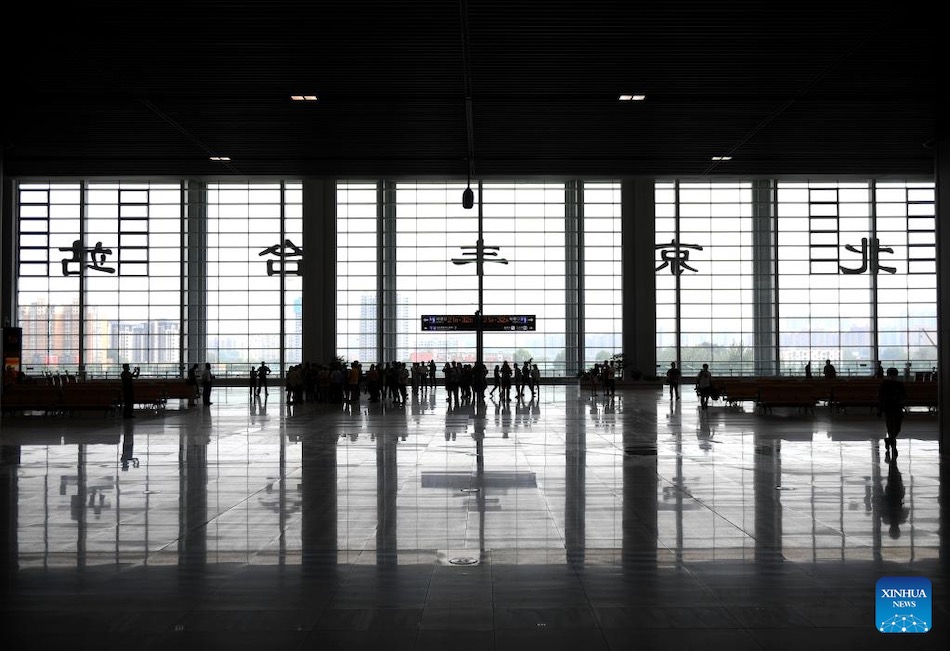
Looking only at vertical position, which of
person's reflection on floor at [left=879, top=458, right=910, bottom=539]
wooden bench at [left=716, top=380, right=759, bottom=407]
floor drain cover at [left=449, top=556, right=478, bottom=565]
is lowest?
person's reflection on floor at [left=879, top=458, right=910, bottom=539]

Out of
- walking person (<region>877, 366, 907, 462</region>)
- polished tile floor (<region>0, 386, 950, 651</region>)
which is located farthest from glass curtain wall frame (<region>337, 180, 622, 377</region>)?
walking person (<region>877, 366, 907, 462</region>)

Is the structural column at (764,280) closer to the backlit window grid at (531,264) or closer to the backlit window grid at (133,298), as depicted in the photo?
the backlit window grid at (531,264)

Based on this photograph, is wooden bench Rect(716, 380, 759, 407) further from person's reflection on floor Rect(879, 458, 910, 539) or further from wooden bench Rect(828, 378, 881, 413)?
person's reflection on floor Rect(879, 458, 910, 539)

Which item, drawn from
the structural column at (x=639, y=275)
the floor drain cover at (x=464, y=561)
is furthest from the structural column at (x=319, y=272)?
the floor drain cover at (x=464, y=561)

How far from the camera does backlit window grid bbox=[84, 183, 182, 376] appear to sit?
43656 millimetres

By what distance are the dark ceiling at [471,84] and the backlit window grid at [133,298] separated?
26.1m

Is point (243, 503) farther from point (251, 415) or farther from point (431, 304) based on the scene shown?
point (431, 304)

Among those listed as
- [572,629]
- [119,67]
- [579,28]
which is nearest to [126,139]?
[119,67]

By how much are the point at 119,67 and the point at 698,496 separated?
9659 millimetres

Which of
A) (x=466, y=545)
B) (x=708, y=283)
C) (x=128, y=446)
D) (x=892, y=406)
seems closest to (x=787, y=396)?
(x=892, y=406)

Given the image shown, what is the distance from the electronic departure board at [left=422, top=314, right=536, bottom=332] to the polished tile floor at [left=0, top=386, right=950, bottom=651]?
18908 millimetres

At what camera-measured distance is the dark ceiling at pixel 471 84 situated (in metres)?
9.84

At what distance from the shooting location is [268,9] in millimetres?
9578

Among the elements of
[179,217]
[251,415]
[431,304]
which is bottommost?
[251,415]
